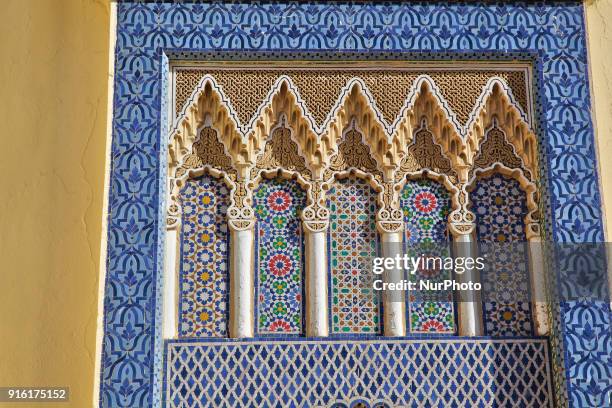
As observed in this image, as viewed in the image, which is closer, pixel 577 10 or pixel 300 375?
pixel 300 375

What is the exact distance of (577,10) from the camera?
4.70 meters

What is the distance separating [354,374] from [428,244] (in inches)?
29.1

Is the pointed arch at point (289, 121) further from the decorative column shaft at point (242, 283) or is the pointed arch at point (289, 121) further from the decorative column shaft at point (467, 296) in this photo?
the decorative column shaft at point (467, 296)

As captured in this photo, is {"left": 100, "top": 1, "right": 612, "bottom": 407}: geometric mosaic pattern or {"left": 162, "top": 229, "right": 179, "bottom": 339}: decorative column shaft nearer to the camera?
{"left": 100, "top": 1, "right": 612, "bottom": 407}: geometric mosaic pattern

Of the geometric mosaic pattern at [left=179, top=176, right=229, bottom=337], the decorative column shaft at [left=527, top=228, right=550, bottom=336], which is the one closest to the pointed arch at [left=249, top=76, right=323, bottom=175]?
the geometric mosaic pattern at [left=179, top=176, right=229, bottom=337]

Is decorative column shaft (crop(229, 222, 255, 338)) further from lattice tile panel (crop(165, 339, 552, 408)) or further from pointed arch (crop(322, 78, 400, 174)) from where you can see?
pointed arch (crop(322, 78, 400, 174))

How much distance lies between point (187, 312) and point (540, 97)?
1.99 m

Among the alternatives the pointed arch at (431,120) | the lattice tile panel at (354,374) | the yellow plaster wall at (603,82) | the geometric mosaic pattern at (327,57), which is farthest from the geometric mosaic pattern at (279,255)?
the yellow plaster wall at (603,82)

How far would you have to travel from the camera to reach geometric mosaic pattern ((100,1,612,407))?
419cm

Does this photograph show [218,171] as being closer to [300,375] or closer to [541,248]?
[300,375]

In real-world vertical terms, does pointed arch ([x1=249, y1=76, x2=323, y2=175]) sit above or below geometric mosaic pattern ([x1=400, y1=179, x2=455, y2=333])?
above

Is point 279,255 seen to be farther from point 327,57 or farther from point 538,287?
point 538,287

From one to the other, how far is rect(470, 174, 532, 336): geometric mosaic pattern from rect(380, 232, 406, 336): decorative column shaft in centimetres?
39

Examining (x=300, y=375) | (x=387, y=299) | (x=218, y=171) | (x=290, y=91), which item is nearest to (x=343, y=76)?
(x=290, y=91)
